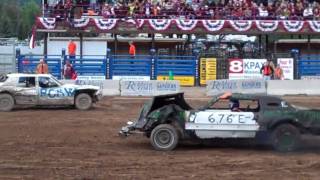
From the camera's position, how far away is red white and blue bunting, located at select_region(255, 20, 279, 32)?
39.6 meters

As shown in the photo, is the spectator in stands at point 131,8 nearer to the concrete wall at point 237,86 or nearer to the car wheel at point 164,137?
the concrete wall at point 237,86

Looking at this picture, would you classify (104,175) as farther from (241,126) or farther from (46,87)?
(46,87)

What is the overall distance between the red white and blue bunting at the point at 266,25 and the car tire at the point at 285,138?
27798mm

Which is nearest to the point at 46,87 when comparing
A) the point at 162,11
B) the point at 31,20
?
the point at 162,11

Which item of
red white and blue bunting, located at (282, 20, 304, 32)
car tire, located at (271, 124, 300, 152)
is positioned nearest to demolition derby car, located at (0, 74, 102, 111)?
car tire, located at (271, 124, 300, 152)

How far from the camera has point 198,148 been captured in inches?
518

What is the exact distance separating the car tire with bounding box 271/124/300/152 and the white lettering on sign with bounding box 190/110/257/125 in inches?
20.3

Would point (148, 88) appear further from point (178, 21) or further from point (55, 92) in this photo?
point (178, 21)

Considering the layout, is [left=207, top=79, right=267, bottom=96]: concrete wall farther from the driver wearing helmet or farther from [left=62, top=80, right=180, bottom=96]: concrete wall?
the driver wearing helmet

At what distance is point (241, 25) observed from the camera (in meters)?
39.6

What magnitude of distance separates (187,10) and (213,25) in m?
2.45

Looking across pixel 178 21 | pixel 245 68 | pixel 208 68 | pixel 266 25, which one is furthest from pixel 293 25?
pixel 208 68

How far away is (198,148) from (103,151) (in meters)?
2.06

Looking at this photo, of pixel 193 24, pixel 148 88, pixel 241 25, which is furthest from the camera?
pixel 241 25
